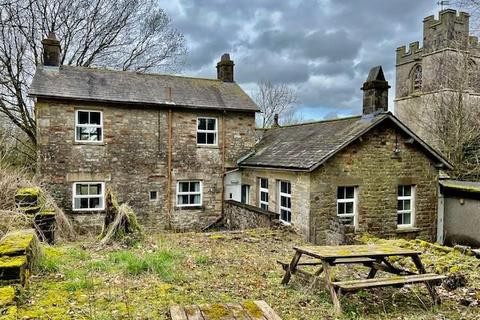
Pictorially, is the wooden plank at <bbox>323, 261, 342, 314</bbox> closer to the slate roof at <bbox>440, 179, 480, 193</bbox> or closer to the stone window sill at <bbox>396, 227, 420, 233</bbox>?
the stone window sill at <bbox>396, 227, 420, 233</bbox>

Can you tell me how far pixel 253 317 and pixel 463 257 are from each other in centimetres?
800

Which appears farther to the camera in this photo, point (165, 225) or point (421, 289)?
point (165, 225)

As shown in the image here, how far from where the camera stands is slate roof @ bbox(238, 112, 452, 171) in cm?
1438

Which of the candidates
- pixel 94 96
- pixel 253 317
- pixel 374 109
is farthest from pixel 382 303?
pixel 94 96

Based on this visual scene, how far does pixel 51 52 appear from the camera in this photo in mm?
17734

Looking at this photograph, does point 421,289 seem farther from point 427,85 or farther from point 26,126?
point 427,85

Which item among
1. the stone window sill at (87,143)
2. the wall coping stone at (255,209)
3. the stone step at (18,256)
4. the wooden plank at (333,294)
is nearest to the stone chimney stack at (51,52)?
the stone window sill at (87,143)

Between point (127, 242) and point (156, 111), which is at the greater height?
point (156, 111)

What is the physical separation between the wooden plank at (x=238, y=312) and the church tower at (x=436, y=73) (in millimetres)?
22970

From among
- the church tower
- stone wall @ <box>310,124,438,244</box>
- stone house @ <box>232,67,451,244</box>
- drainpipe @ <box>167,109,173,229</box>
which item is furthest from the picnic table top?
the church tower

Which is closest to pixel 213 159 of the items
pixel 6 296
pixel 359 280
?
pixel 359 280

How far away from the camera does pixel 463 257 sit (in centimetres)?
1001

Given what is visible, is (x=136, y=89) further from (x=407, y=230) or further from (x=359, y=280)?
(x=359, y=280)

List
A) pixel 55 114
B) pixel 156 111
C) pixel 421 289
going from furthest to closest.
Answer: pixel 156 111 → pixel 55 114 → pixel 421 289
